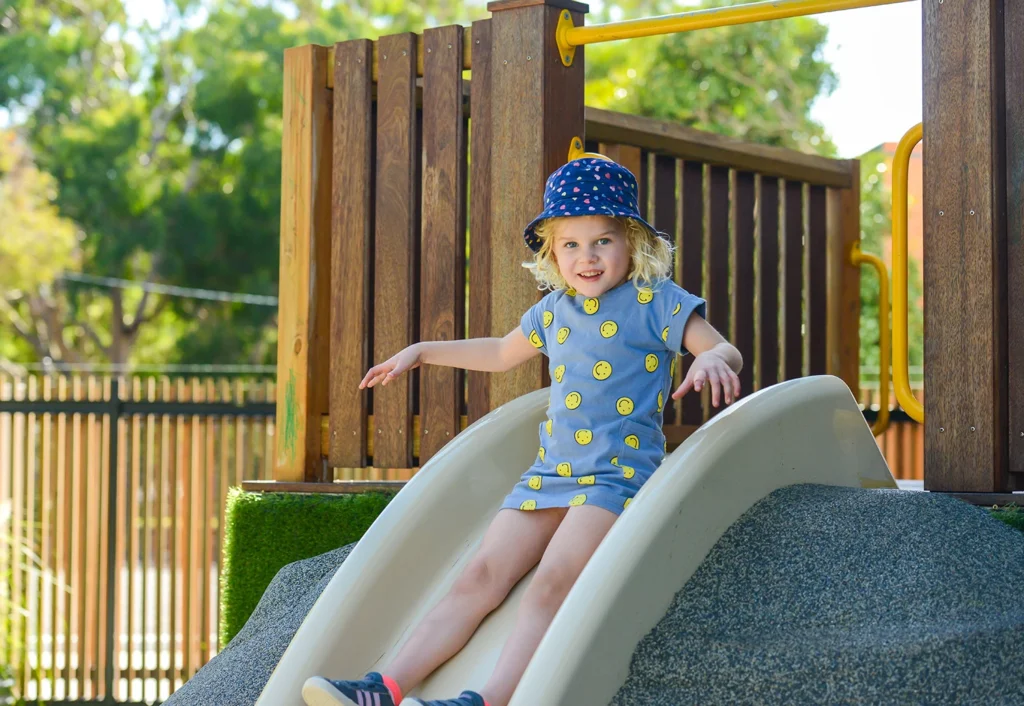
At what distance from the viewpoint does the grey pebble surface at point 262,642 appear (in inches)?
147

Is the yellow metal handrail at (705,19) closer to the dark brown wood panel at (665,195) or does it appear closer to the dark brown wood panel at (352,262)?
the dark brown wood panel at (352,262)

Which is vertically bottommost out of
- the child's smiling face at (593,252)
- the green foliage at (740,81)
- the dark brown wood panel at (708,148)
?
the child's smiling face at (593,252)

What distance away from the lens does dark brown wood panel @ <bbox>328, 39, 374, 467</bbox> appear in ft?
16.6

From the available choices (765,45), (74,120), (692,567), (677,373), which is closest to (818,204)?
(677,373)

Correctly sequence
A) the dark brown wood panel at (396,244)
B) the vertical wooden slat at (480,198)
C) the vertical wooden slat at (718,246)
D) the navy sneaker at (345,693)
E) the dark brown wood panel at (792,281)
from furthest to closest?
the dark brown wood panel at (792,281) < the vertical wooden slat at (718,246) < the dark brown wood panel at (396,244) < the vertical wooden slat at (480,198) < the navy sneaker at (345,693)

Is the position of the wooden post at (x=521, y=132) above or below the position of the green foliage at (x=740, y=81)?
below

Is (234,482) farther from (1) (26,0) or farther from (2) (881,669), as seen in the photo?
(1) (26,0)

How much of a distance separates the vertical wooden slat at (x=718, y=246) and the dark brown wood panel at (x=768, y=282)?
0.26 metres

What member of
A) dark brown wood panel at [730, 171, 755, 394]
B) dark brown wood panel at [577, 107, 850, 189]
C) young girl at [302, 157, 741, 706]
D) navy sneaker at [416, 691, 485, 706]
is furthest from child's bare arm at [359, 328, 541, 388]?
dark brown wood panel at [730, 171, 755, 394]

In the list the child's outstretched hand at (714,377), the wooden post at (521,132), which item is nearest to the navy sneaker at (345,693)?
the child's outstretched hand at (714,377)

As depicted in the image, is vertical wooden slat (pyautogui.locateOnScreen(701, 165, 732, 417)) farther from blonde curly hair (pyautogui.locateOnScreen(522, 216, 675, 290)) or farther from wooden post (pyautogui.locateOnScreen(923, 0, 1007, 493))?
blonde curly hair (pyautogui.locateOnScreen(522, 216, 675, 290))

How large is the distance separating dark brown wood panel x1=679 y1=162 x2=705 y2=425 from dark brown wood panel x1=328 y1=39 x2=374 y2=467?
1915mm

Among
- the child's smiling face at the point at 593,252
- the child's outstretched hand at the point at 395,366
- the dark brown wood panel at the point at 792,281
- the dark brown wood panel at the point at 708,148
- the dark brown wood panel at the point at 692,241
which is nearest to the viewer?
the child's smiling face at the point at 593,252

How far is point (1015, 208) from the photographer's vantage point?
3.76m
